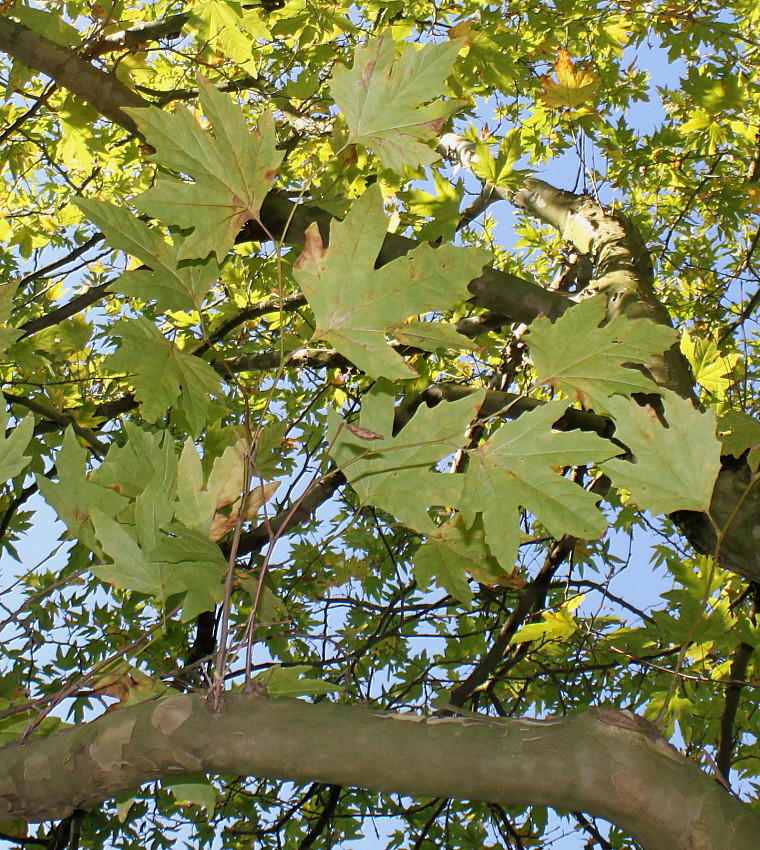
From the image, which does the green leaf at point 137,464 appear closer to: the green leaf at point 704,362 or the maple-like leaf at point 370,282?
the maple-like leaf at point 370,282

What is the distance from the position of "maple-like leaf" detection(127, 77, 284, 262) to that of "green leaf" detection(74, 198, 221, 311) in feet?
0.11

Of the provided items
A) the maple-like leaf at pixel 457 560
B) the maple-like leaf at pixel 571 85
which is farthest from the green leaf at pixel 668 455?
the maple-like leaf at pixel 571 85

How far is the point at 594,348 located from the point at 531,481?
192 mm

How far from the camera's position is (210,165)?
2.89ft

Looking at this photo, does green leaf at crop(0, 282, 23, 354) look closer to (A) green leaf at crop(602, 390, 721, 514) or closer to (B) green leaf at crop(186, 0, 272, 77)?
(A) green leaf at crop(602, 390, 721, 514)

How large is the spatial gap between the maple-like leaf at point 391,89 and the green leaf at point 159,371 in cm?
43

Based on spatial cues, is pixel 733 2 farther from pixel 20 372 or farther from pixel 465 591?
pixel 20 372

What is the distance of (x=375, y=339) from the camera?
0.85 m

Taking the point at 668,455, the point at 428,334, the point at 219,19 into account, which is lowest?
the point at 668,455

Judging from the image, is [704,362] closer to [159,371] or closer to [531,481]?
[531,481]

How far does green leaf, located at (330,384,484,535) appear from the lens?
889 mm

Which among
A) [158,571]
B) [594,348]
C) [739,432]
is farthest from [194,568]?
[739,432]

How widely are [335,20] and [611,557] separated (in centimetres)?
236

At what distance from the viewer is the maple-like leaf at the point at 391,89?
2.93 ft
